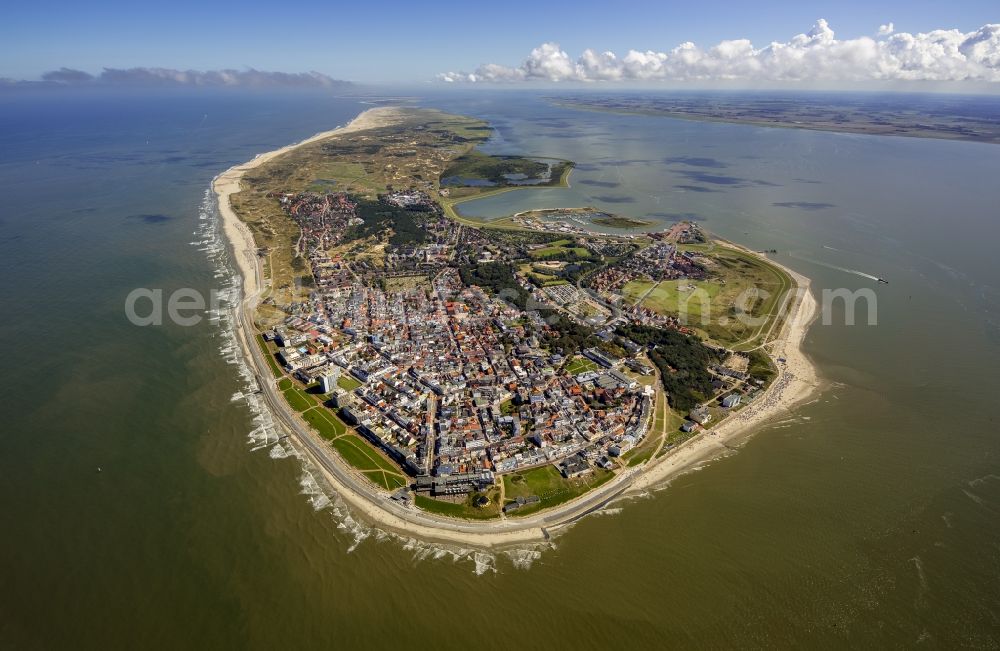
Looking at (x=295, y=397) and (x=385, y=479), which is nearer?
(x=385, y=479)

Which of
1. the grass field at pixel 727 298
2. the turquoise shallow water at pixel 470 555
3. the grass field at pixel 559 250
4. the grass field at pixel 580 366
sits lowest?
the turquoise shallow water at pixel 470 555

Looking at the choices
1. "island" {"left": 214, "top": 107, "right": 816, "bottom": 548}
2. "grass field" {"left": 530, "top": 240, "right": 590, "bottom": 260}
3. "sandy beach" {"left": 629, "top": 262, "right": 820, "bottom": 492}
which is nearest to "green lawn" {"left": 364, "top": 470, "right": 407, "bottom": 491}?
"island" {"left": 214, "top": 107, "right": 816, "bottom": 548}

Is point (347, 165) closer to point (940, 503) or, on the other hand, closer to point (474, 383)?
point (474, 383)

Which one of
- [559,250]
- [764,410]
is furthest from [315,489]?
[559,250]

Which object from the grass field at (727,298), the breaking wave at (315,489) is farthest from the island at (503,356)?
the breaking wave at (315,489)

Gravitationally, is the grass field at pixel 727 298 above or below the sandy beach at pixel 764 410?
above

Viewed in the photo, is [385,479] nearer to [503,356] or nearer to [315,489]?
[315,489]

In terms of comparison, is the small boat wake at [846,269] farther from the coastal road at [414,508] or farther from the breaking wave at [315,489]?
the breaking wave at [315,489]
